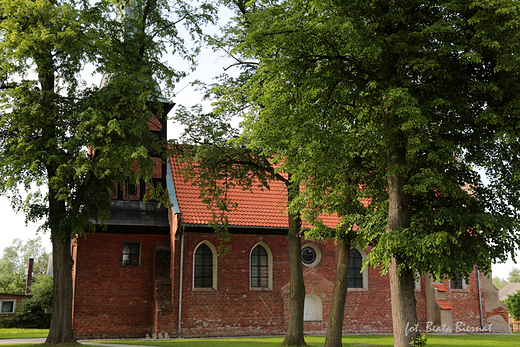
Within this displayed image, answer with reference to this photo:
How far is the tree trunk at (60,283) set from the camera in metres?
15.6

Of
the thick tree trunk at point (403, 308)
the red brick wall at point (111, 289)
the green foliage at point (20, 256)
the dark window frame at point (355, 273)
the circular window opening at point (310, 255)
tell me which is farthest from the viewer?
the green foliage at point (20, 256)

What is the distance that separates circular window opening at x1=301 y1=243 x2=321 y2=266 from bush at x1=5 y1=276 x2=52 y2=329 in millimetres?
15742

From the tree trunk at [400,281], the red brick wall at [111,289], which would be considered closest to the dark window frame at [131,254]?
the red brick wall at [111,289]

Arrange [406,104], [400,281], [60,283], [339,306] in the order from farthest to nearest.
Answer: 1. [60,283]
2. [339,306]
3. [400,281]
4. [406,104]

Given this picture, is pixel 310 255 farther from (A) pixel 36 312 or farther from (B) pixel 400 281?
(A) pixel 36 312

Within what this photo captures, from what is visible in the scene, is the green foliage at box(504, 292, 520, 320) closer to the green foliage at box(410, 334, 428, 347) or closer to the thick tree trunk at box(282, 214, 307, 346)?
the thick tree trunk at box(282, 214, 307, 346)

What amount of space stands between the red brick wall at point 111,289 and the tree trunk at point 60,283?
4.61m

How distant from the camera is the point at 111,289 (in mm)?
21047

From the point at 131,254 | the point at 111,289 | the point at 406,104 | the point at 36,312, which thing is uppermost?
the point at 406,104

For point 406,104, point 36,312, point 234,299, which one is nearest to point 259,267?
point 234,299

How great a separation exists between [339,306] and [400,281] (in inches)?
157

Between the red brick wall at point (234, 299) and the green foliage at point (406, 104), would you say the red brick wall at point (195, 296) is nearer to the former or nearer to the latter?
the red brick wall at point (234, 299)

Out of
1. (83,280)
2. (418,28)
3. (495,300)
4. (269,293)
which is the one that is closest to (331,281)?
(269,293)

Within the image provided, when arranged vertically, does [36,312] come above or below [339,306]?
below
